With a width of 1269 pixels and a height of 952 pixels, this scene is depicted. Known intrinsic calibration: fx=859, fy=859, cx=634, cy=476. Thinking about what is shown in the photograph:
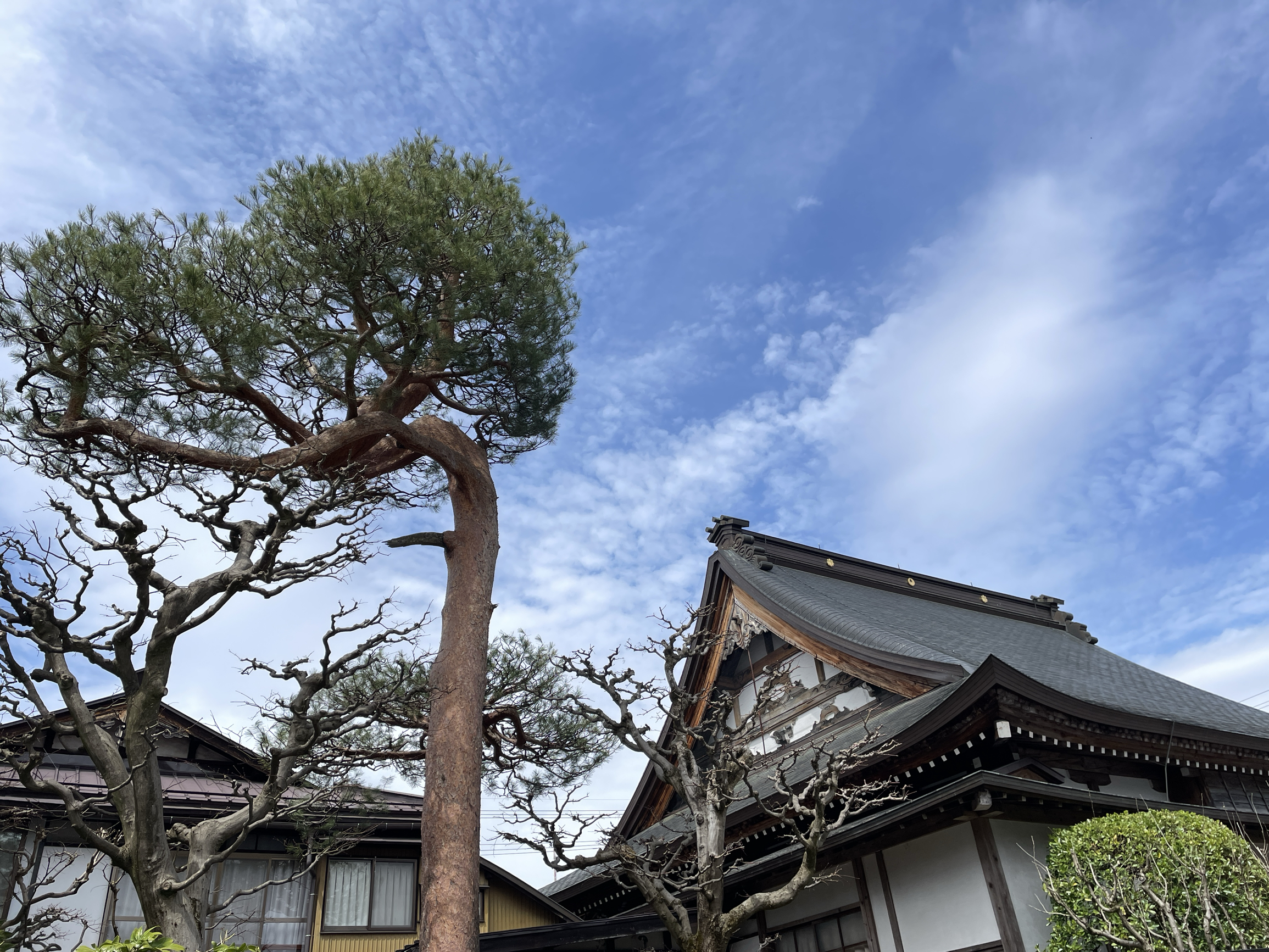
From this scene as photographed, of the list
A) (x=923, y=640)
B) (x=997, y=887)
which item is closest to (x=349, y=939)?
(x=997, y=887)

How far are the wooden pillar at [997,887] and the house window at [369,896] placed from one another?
25.0 feet

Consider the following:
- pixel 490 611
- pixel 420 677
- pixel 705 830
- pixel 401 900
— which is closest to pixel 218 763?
pixel 401 900

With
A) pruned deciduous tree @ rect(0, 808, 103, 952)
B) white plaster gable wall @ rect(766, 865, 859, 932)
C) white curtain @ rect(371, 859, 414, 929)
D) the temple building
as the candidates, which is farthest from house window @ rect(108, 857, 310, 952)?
white plaster gable wall @ rect(766, 865, 859, 932)

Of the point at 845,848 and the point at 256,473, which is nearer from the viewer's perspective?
the point at 256,473

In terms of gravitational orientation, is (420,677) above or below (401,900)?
above

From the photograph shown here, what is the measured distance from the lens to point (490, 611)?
342 inches

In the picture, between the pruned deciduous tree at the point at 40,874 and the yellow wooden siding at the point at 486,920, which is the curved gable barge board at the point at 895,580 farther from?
the pruned deciduous tree at the point at 40,874

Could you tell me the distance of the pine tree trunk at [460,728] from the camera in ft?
22.9

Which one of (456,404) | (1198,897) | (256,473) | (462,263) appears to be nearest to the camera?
(1198,897)

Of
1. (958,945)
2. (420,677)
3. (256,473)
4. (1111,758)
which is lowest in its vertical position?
(958,945)

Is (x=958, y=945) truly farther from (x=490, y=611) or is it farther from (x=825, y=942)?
(x=490, y=611)

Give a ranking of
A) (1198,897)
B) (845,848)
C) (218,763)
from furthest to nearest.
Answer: (218,763), (845,848), (1198,897)

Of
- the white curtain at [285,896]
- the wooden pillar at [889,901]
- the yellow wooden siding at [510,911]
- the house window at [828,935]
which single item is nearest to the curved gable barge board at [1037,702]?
the wooden pillar at [889,901]

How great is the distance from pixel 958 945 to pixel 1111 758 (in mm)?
2499
